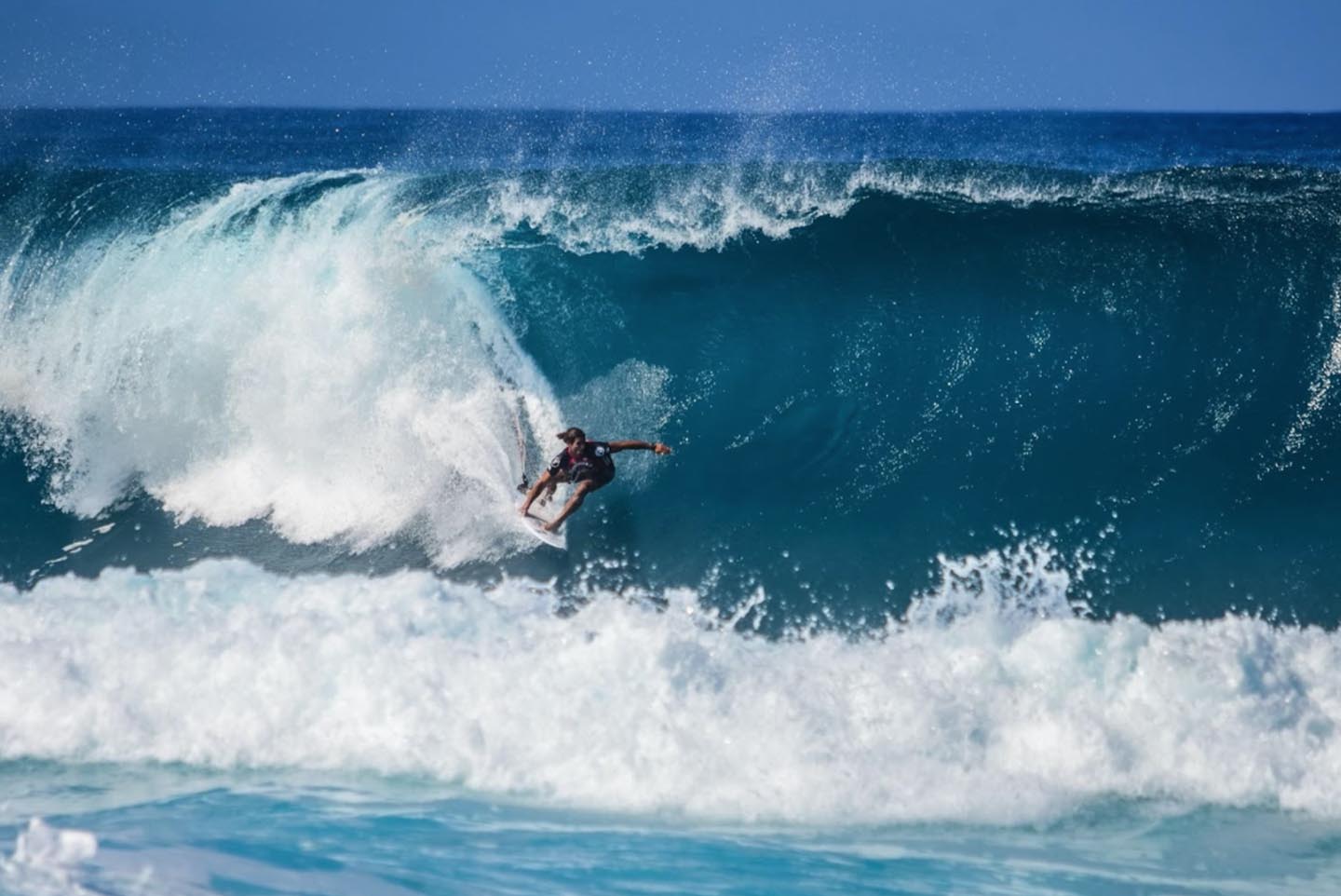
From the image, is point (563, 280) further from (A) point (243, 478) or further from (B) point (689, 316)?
(A) point (243, 478)

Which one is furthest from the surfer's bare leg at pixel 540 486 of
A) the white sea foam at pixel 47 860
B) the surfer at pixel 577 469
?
the white sea foam at pixel 47 860

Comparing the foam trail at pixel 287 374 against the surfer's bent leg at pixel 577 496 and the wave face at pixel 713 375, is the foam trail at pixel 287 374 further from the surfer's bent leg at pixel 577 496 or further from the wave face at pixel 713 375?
the surfer's bent leg at pixel 577 496

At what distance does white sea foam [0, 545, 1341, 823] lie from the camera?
263 inches

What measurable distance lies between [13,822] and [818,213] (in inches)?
327

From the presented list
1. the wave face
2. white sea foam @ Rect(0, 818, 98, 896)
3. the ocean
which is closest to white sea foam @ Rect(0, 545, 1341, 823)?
the ocean

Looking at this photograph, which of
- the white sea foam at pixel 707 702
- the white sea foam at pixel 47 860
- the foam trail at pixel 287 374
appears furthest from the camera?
the foam trail at pixel 287 374

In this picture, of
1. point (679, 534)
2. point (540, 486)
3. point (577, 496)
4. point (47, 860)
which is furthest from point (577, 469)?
point (47, 860)

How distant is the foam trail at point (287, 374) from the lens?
31.8ft

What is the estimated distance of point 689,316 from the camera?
11039 mm

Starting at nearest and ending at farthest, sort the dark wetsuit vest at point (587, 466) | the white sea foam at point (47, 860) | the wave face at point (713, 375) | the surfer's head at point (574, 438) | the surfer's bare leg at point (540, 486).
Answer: the white sea foam at point (47, 860)
the surfer's head at point (574, 438)
the dark wetsuit vest at point (587, 466)
the surfer's bare leg at point (540, 486)
the wave face at point (713, 375)

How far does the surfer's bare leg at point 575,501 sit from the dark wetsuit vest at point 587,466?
0.03 m

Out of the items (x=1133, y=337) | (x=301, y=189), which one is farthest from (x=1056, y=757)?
(x=301, y=189)

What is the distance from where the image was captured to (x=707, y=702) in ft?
23.4

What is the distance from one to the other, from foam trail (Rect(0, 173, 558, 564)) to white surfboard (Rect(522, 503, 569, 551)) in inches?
11.8
